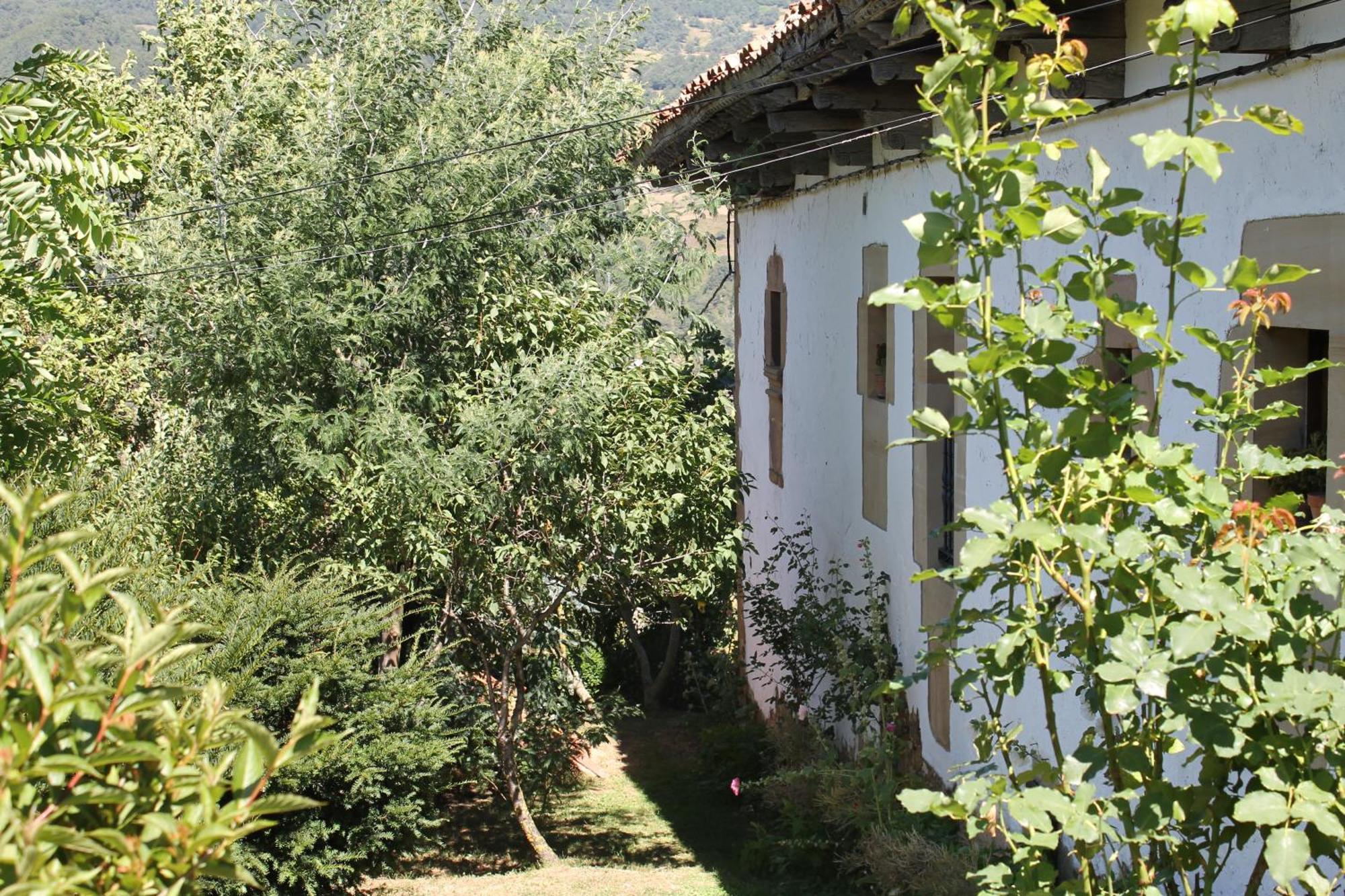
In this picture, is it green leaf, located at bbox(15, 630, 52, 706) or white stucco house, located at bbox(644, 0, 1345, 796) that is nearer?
green leaf, located at bbox(15, 630, 52, 706)

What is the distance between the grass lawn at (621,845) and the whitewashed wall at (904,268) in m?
1.53

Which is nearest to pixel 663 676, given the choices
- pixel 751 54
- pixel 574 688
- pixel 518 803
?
pixel 574 688

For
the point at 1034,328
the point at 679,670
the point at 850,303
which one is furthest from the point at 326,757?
the point at 679,670

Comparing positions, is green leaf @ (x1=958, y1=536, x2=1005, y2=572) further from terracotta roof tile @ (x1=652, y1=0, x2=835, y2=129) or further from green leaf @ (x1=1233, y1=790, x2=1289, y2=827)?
terracotta roof tile @ (x1=652, y1=0, x2=835, y2=129)

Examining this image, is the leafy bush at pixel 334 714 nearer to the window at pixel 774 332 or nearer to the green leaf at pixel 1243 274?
the window at pixel 774 332

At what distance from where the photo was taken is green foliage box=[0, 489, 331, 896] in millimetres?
1388

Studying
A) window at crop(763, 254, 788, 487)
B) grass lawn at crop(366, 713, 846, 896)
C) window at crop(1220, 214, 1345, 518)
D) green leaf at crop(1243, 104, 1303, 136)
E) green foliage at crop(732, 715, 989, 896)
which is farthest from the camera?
window at crop(763, 254, 788, 487)

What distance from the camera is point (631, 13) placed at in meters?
11.1

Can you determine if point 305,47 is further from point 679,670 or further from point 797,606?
point 679,670

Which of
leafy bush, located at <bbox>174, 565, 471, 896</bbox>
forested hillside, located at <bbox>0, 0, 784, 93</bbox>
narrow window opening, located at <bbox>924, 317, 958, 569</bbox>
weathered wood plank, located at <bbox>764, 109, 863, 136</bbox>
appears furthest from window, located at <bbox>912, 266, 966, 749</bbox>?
forested hillside, located at <bbox>0, 0, 784, 93</bbox>

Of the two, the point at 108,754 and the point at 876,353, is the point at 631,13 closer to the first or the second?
the point at 876,353

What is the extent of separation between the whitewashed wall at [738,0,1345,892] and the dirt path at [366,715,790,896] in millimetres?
1561

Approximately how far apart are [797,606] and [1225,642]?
717cm

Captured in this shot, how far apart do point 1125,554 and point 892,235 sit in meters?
5.45
